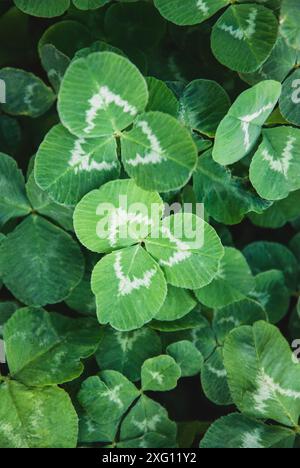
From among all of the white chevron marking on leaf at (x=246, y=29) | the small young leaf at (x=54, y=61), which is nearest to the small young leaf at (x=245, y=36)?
the white chevron marking on leaf at (x=246, y=29)

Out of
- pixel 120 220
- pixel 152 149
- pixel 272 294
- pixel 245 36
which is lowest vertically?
pixel 272 294

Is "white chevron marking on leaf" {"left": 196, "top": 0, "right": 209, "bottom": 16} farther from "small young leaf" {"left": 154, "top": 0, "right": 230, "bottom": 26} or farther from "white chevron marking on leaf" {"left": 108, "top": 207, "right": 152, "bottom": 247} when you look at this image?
"white chevron marking on leaf" {"left": 108, "top": 207, "right": 152, "bottom": 247}

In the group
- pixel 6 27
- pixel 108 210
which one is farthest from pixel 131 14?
pixel 108 210

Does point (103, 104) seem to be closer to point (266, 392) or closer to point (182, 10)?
point (182, 10)

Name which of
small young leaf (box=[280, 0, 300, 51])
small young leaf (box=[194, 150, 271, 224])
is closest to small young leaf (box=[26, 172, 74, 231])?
small young leaf (box=[194, 150, 271, 224])

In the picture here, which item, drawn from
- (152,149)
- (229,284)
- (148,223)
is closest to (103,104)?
(152,149)

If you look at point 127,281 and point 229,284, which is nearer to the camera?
point 127,281
